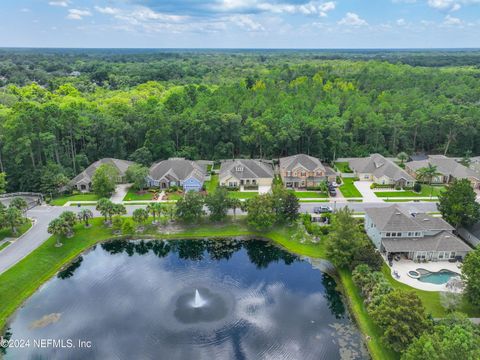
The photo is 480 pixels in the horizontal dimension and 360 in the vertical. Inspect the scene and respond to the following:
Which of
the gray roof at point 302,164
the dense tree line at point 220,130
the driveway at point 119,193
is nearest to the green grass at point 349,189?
the gray roof at point 302,164

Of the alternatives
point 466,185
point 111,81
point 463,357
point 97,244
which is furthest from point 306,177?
point 111,81

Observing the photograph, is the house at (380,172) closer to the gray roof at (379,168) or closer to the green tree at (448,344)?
the gray roof at (379,168)

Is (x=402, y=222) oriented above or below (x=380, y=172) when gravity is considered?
above

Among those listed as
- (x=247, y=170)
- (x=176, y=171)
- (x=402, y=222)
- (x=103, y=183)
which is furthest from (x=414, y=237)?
(x=103, y=183)

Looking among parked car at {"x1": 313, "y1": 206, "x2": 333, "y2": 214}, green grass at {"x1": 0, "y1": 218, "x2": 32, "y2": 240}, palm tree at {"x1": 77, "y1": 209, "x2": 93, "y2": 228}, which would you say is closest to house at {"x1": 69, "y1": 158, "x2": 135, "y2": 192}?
green grass at {"x1": 0, "y1": 218, "x2": 32, "y2": 240}

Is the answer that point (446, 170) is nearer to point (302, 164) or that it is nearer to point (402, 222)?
point (302, 164)

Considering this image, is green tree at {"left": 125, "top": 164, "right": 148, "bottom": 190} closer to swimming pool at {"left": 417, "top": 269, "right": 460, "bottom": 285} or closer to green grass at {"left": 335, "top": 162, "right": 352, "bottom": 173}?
green grass at {"left": 335, "top": 162, "right": 352, "bottom": 173}

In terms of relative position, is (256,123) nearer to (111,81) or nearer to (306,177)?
(306,177)
